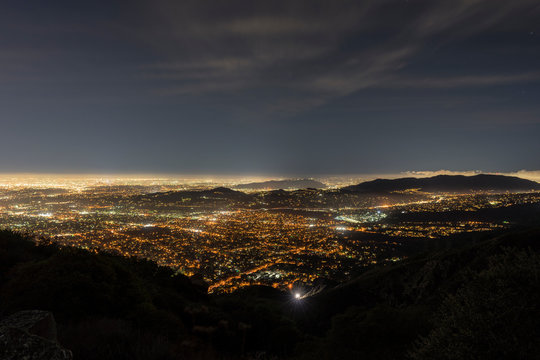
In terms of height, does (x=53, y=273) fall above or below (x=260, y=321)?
above

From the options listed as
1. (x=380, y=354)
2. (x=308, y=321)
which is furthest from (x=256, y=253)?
(x=380, y=354)

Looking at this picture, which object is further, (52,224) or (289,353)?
(52,224)

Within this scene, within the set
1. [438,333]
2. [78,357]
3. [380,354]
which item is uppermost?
[78,357]

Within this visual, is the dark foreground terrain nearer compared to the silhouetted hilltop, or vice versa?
the dark foreground terrain

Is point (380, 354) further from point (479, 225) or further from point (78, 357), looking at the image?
point (479, 225)

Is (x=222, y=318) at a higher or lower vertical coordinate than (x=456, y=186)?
lower

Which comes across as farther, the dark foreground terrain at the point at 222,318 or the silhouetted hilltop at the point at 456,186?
the silhouetted hilltop at the point at 456,186

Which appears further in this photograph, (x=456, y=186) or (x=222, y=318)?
(x=456, y=186)

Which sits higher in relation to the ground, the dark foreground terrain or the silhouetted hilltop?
the silhouetted hilltop
